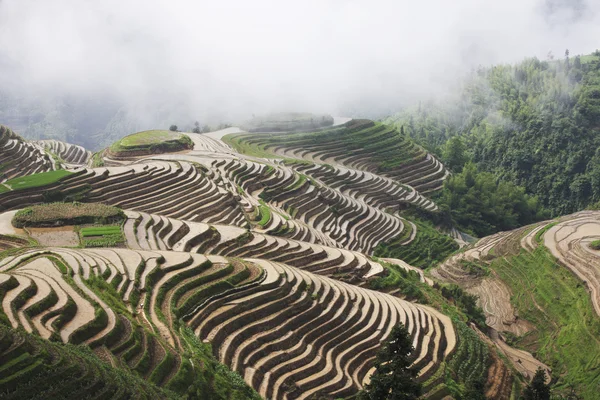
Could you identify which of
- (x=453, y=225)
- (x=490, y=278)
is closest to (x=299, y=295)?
(x=490, y=278)

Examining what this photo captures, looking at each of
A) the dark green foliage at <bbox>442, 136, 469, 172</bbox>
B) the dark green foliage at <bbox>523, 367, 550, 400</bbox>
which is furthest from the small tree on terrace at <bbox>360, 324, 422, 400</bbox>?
the dark green foliage at <bbox>442, 136, 469, 172</bbox>

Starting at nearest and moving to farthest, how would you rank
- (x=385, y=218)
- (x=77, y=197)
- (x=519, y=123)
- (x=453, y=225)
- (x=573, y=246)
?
(x=77, y=197), (x=573, y=246), (x=385, y=218), (x=453, y=225), (x=519, y=123)

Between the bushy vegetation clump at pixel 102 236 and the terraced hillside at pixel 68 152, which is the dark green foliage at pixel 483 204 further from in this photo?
the terraced hillside at pixel 68 152

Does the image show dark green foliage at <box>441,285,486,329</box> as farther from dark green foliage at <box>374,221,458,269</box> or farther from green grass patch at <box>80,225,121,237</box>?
green grass patch at <box>80,225,121,237</box>

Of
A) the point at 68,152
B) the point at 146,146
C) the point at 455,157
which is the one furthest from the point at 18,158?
the point at 455,157

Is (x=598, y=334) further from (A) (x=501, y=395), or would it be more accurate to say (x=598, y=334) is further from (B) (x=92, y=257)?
(B) (x=92, y=257)
